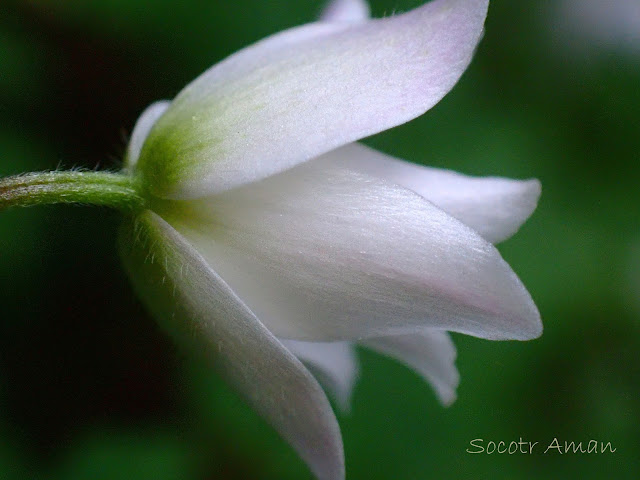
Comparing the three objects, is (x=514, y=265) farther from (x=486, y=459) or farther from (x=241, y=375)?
(x=241, y=375)

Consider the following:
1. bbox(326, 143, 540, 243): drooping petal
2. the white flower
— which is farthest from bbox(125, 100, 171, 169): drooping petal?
bbox(326, 143, 540, 243): drooping petal

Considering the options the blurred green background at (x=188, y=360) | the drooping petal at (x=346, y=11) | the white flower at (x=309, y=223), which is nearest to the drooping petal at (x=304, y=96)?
the white flower at (x=309, y=223)

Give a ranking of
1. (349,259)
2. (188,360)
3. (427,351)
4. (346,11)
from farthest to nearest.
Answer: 1. (188,360)
2. (346,11)
3. (427,351)
4. (349,259)

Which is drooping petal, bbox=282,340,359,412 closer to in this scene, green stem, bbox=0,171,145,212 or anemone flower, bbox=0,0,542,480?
anemone flower, bbox=0,0,542,480

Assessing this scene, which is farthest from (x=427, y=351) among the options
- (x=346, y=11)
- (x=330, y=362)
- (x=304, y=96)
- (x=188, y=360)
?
(x=188, y=360)

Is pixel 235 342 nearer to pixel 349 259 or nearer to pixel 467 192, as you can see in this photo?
pixel 349 259

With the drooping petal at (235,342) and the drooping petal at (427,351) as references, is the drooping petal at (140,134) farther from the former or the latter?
the drooping petal at (427,351)
